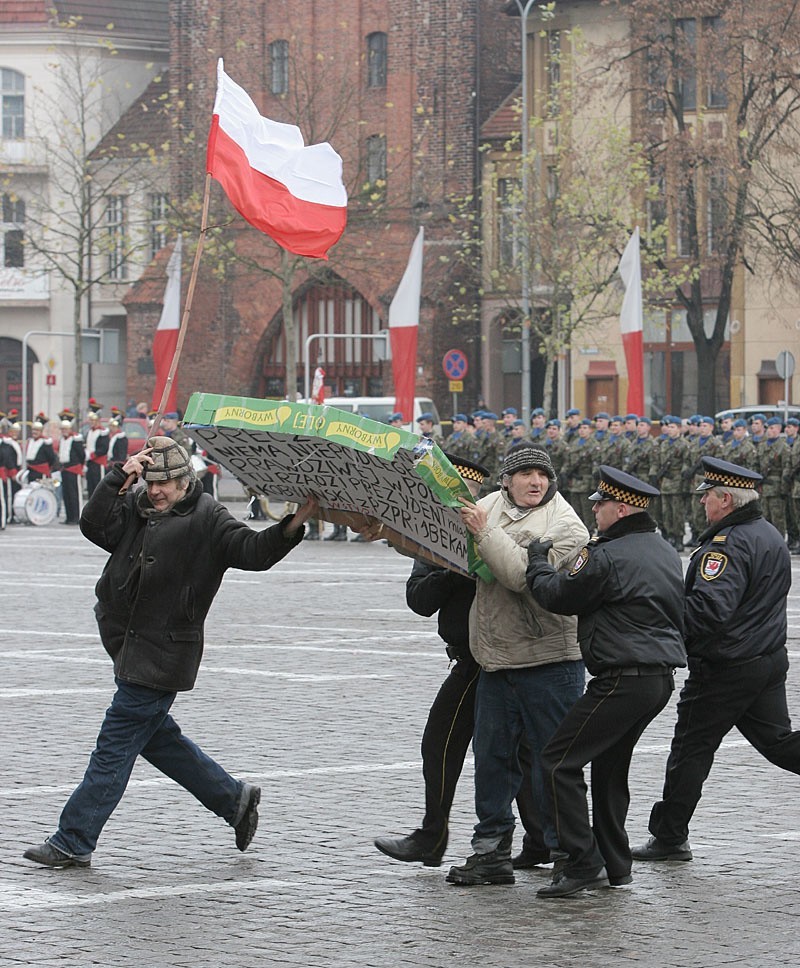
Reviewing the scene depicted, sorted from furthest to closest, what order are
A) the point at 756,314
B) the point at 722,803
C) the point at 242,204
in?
the point at 756,314, the point at 242,204, the point at 722,803

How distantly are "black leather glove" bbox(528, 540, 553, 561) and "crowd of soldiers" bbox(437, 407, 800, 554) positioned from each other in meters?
19.2

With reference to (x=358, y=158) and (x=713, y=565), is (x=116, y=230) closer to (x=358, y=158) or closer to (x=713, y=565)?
(x=358, y=158)

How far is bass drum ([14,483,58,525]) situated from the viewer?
115 feet

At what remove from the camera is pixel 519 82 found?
5875cm

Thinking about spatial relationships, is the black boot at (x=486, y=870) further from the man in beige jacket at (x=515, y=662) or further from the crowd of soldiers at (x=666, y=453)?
the crowd of soldiers at (x=666, y=453)

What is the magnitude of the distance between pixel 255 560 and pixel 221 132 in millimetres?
3966

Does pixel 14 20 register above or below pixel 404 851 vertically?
above

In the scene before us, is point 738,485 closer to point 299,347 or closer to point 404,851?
point 404,851

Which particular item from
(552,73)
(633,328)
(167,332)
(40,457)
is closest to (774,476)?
(633,328)

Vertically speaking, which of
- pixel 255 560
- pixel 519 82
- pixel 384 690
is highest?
pixel 519 82

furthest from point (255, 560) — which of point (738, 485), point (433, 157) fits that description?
point (433, 157)

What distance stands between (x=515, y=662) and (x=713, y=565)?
1055 millimetres

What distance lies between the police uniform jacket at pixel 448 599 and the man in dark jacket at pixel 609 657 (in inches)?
23.3

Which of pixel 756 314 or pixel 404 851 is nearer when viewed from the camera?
pixel 404 851
